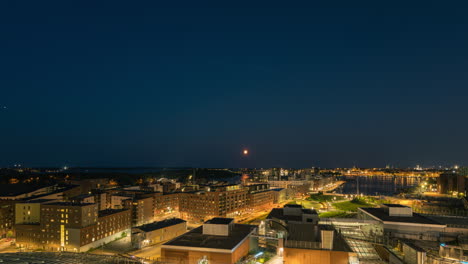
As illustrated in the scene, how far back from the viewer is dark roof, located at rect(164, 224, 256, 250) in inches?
417

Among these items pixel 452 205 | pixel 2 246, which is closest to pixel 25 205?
pixel 2 246

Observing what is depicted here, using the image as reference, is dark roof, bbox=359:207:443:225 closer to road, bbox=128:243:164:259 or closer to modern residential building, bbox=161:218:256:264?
modern residential building, bbox=161:218:256:264

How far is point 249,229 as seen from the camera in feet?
42.2

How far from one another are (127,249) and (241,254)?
10.2 meters

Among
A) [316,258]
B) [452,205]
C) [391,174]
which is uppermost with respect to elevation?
[316,258]

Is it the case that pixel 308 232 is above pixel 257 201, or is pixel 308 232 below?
above

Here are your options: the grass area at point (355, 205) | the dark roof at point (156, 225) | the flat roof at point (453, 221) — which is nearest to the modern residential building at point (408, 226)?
the flat roof at point (453, 221)

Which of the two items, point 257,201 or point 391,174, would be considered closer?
point 257,201

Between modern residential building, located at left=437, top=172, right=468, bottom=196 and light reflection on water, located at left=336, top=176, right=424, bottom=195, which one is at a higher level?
modern residential building, located at left=437, top=172, right=468, bottom=196

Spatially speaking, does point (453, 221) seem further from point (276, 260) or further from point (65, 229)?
point (65, 229)

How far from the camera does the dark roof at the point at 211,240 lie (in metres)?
10.6

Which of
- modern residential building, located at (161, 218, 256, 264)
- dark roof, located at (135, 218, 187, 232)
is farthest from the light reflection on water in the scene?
modern residential building, located at (161, 218, 256, 264)

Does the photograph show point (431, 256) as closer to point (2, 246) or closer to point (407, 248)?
point (407, 248)

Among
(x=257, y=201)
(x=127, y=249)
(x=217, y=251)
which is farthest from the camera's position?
(x=257, y=201)
